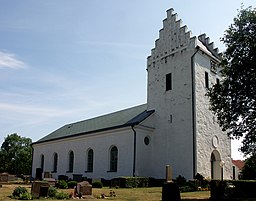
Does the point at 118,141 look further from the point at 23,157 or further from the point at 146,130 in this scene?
the point at 23,157

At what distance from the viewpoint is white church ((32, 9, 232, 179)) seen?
26891 millimetres

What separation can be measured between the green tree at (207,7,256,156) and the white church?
7936 millimetres

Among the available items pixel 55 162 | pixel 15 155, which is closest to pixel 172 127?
pixel 55 162

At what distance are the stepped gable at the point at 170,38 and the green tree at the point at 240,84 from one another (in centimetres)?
1087

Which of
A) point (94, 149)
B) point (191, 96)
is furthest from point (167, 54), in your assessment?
point (94, 149)

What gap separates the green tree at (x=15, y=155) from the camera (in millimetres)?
69188

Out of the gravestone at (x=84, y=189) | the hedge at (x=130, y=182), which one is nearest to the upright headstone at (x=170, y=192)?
the gravestone at (x=84, y=189)

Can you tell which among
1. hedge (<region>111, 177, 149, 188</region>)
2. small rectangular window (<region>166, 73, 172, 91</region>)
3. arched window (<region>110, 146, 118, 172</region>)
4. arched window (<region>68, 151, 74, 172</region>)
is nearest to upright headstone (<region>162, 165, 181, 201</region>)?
hedge (<region>111, 177, 149, 188</region>)

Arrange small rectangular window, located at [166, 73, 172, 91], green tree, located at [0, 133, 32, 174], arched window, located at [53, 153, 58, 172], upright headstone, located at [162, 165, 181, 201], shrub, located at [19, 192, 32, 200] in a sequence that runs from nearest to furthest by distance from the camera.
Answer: upright headstone, located at [162, 165, 181, 201]
shrub, located at [19, 192, 32, 200]
small rectangular window, located at [166, 73, 172, 91]
arched window, located at [53, 153, 58, 172]
green tree, located at [0, 133, 32, 174]

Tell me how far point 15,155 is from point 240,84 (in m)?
65.3

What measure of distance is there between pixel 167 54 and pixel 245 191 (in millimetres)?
15139

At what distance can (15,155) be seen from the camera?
237ft

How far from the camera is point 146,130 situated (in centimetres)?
2920

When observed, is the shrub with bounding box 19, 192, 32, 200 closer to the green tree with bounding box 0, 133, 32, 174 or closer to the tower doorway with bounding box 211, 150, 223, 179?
the tower doorway with bounding box 211, 150, 223, 179
